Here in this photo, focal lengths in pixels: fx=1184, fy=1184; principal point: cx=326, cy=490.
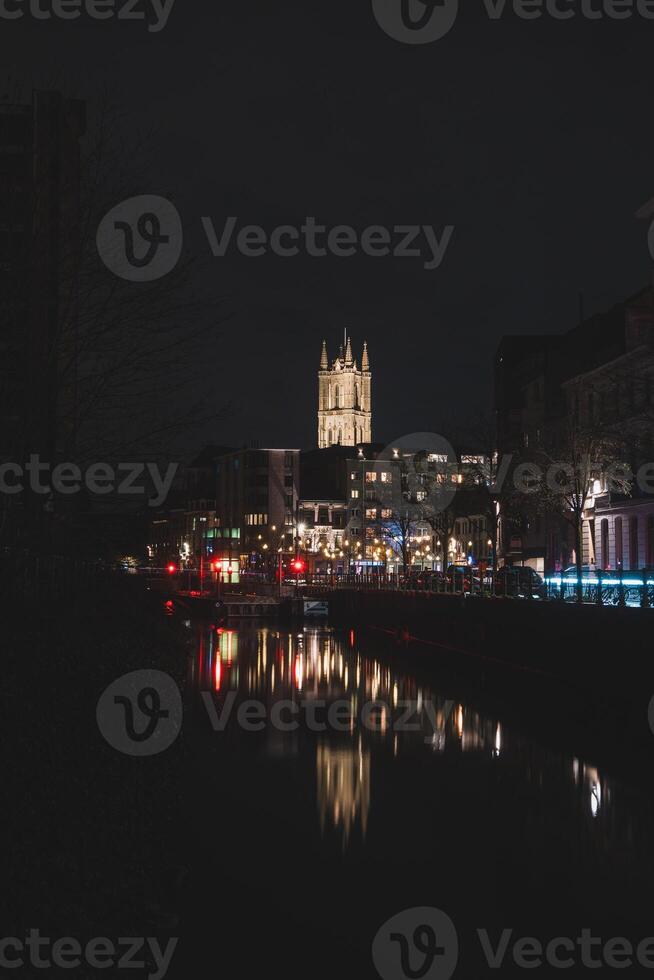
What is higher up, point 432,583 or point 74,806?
point 432,583

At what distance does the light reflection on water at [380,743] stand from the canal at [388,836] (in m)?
0.09

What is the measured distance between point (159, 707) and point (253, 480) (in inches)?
6569

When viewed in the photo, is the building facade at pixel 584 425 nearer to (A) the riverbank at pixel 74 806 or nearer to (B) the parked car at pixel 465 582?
(B) the parked car at pixel 465 582

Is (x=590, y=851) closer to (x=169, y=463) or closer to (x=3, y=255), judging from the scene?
(x=169, y=463)

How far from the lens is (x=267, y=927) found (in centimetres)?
1450

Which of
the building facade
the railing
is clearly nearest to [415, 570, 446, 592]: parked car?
the building facade

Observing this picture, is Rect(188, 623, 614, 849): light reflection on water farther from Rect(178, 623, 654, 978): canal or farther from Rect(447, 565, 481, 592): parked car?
Rect(447, 565, 481, 592): parked car

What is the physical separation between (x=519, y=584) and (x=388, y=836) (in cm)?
2648

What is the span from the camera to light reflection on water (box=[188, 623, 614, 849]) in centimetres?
2267

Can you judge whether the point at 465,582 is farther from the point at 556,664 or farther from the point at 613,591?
the point at 613,591

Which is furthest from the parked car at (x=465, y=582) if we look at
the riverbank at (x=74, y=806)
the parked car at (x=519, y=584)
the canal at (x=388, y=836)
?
the riverbank at (x=74, y=806)

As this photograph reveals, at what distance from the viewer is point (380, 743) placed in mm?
30625

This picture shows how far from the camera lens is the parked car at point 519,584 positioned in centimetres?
4338

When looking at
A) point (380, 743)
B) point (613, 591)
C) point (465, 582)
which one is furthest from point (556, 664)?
point (465, 582)
